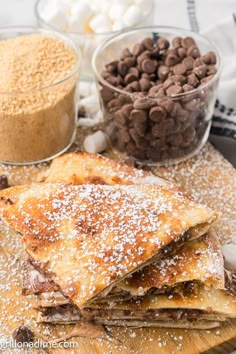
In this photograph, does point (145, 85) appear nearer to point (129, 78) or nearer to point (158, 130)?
→ point (129, 78)

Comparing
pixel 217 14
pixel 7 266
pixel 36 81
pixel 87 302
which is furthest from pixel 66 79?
pixel 217 14

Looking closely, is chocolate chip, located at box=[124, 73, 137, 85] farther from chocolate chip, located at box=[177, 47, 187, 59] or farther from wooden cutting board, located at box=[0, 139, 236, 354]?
wooden cutting board, located at box=[0, 139, 236, 354]

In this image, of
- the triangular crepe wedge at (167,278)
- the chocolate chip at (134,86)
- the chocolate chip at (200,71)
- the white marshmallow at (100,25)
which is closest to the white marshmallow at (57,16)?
the white marshmallow at (100,25)

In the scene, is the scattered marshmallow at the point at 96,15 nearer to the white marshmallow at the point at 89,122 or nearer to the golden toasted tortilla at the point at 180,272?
the white marshmallow at the point at 89,122

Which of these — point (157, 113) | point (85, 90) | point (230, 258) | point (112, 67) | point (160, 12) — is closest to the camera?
point (230, 258)

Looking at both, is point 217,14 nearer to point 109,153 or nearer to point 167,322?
point 109,153

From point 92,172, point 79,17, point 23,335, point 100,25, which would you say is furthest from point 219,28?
point 23,335

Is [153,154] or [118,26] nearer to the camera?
[153,154]
